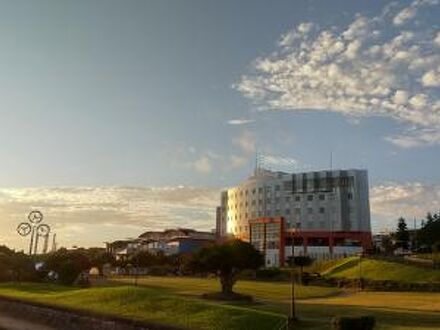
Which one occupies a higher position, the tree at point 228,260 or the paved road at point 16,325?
the tree at point 228,260

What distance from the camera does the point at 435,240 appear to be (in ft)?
393

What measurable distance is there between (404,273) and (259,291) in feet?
83.7

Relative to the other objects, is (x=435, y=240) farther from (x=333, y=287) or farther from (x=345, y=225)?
(x=345, y=225)

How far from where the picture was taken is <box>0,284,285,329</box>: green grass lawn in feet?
115

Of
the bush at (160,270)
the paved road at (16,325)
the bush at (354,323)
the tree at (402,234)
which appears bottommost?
the paved road at (16,325)

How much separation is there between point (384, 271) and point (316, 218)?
7990 centimetres

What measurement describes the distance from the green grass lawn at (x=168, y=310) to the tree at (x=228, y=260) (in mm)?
26287

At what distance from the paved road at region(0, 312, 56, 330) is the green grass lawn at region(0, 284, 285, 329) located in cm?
240

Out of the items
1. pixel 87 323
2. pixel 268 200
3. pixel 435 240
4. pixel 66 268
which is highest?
pixel 268 200

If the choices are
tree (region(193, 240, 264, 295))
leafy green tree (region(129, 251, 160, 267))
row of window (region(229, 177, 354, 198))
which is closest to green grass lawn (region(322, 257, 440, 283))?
tree (region(193, 240, 264, 295))

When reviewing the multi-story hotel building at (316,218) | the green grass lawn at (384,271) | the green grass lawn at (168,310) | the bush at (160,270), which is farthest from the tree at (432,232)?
the green grass lawn at (168,310)

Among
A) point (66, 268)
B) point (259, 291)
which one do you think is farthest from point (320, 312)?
point (66, 268)

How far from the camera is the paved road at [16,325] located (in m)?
42.1

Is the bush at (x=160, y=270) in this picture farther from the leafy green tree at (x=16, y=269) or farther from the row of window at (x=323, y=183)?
the leafy green tree at (x=16, y=269)
